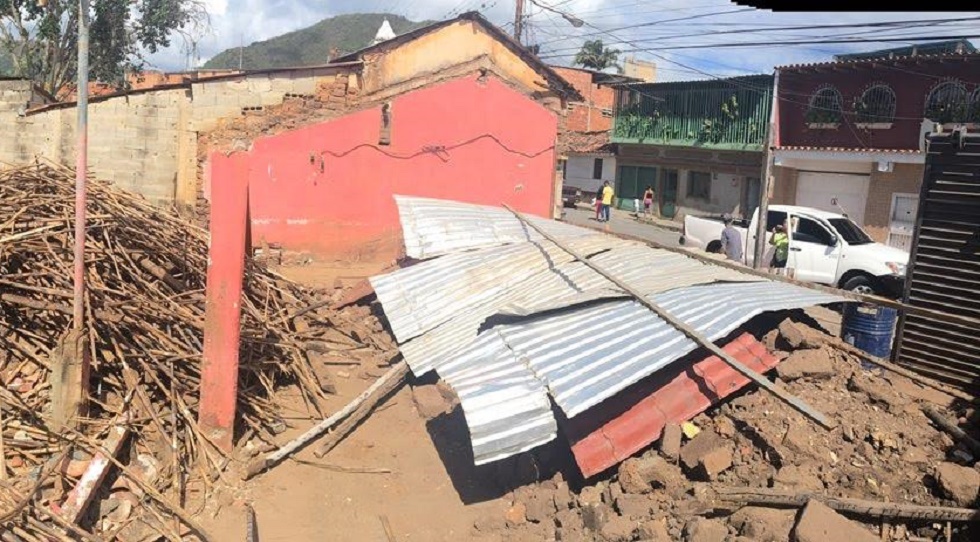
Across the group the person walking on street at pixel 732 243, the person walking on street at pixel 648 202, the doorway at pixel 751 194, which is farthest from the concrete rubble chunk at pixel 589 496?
the person walking on street at pixel 648 202

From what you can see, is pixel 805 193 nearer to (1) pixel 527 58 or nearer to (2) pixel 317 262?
(1) pixel 527 58

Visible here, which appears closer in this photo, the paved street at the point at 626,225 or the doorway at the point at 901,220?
the doorway at the point at 901,220

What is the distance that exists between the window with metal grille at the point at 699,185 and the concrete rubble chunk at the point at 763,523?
26006 millimetres

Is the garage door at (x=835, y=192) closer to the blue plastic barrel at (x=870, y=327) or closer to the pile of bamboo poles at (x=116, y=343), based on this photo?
the blue plastic barrel at (x=870, y=327)

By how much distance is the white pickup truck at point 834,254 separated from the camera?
14148mm

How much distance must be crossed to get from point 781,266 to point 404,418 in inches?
370

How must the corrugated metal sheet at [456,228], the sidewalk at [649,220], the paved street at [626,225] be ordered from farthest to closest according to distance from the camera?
the sidewalk at [649,220] → the paved street at [626,225] → the corrugated metal sheet at [456,228]

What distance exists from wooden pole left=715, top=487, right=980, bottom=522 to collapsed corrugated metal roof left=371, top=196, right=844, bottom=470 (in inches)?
47.5

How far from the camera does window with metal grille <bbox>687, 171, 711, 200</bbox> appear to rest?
30000 millimetres

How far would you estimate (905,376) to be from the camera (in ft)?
22.0

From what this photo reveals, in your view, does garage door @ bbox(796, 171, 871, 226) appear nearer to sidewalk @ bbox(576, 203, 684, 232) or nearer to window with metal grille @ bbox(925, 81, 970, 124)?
window with metal grille @ bbox(925, 81, 970, 124)

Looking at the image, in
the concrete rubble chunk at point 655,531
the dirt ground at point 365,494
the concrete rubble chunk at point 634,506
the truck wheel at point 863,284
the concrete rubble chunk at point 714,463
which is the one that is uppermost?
the truck wheel at point 863,284

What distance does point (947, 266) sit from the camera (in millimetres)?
7641

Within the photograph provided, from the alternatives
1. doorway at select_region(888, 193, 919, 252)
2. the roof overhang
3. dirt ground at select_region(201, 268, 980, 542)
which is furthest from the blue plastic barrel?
doorway at select_region(888, 193, 919, 252)
